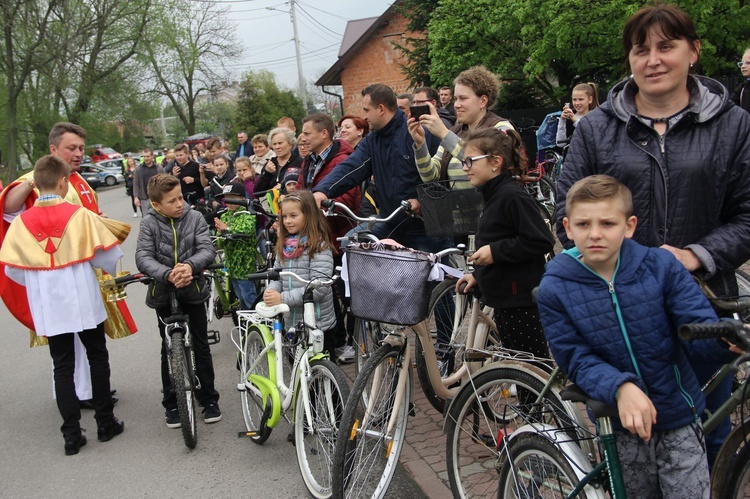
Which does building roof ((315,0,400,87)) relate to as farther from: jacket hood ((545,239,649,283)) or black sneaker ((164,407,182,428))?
jacket hood ((545,239,649,283))

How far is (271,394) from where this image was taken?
465 centimetres

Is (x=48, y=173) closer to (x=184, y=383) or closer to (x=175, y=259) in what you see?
(x=175, y=259)

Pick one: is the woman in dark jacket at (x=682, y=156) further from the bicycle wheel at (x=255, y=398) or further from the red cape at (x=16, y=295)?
the red cape at (x=16, y=295)

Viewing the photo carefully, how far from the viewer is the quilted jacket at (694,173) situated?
2.79 meters

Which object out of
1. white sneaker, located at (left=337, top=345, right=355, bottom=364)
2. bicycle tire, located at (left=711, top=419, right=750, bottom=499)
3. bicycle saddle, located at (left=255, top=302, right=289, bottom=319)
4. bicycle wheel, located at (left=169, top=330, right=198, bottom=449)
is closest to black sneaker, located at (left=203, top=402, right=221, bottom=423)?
bicycle wheel, located at (left=169, top=330, right=198, bottom=449)

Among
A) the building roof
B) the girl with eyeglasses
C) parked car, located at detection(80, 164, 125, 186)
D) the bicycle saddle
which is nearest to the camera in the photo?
the bicycle saddle

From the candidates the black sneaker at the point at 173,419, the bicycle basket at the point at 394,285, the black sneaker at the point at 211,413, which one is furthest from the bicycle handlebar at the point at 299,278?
the black sneaker at the point at 173,419

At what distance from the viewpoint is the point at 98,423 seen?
551 centimetres

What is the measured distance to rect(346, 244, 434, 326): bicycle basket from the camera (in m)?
3.52

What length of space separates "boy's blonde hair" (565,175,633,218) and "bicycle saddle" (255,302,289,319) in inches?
92.9

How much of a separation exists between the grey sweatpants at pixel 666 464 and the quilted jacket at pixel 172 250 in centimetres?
352

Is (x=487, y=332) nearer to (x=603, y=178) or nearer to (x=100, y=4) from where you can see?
(x=603, y=178)

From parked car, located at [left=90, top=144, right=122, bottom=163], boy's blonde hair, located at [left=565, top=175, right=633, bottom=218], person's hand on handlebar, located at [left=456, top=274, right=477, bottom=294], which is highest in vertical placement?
parked car, located at [left=90, top=144, right=122, bottom=163]

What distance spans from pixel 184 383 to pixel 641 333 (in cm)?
340
